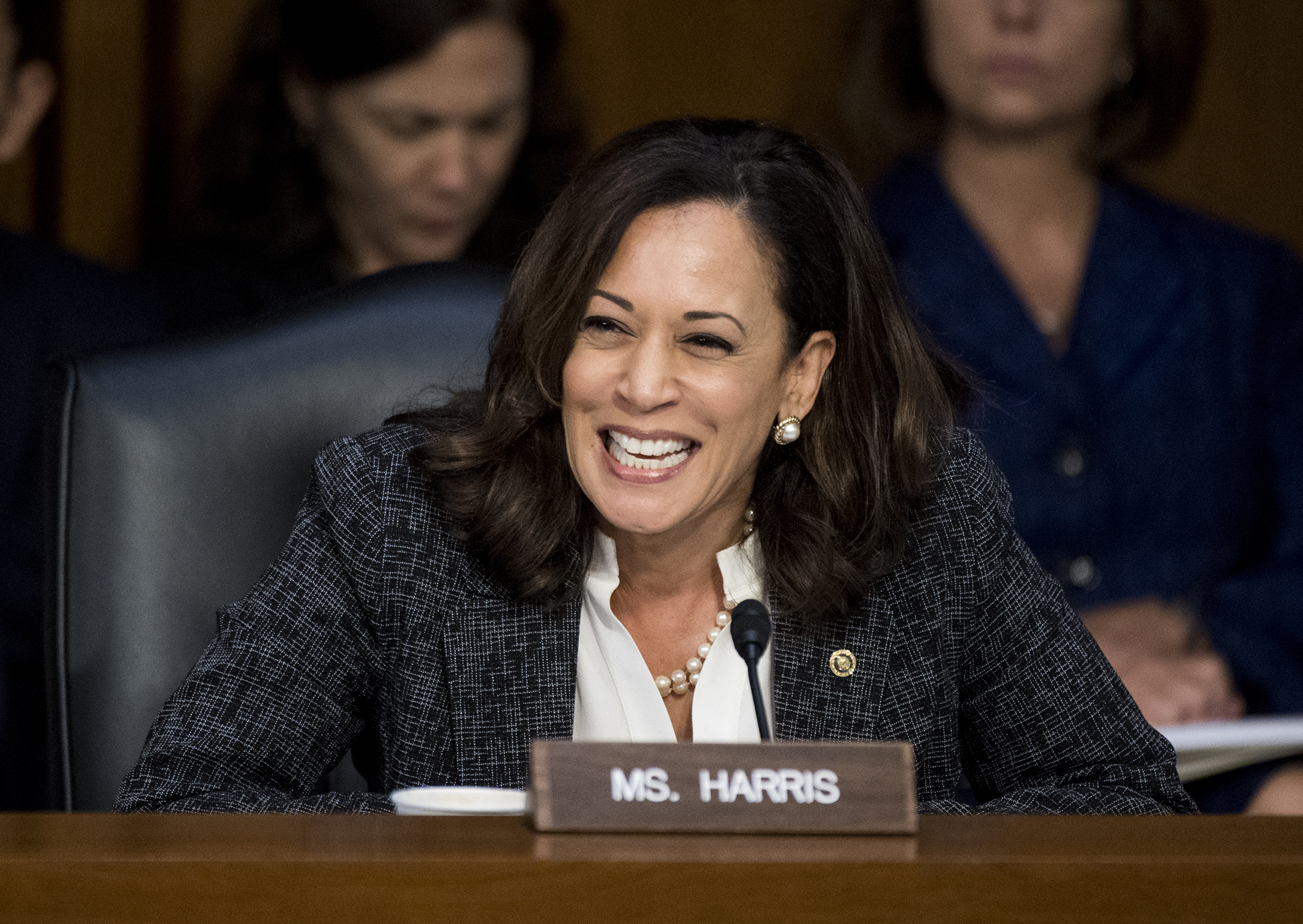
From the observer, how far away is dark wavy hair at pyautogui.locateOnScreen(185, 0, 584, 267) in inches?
88.4

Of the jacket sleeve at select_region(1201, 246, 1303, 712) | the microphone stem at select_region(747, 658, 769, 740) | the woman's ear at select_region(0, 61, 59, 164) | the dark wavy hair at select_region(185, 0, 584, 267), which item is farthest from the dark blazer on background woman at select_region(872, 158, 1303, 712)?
the woman's ear at select_region(0, 61, 59, 164)

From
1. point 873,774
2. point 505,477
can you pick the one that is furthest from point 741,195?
point 873,774

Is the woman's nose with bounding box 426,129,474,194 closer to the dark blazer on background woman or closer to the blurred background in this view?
the blurred background

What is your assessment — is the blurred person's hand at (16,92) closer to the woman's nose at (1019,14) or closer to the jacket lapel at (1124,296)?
the woman's nose at (1019,14)

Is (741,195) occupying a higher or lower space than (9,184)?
lower

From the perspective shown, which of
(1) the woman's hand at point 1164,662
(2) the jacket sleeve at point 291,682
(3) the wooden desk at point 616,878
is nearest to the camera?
(3) the wooden desk at point 616,878

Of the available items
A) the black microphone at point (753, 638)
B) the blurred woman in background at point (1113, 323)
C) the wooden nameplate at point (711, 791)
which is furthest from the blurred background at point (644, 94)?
the wooden nameplate at point (711, 791)

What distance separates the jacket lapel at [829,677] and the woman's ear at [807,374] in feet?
0.62

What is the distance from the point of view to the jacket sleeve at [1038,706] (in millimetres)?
1432

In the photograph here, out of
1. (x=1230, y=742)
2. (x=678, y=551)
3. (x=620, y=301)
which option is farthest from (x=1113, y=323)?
(x=620, y=301)

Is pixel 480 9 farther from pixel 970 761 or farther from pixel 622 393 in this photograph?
pixel 970 761

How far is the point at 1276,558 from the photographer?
2.21m

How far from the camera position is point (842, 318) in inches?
59.0

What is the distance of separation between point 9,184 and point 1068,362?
1.65 metres
